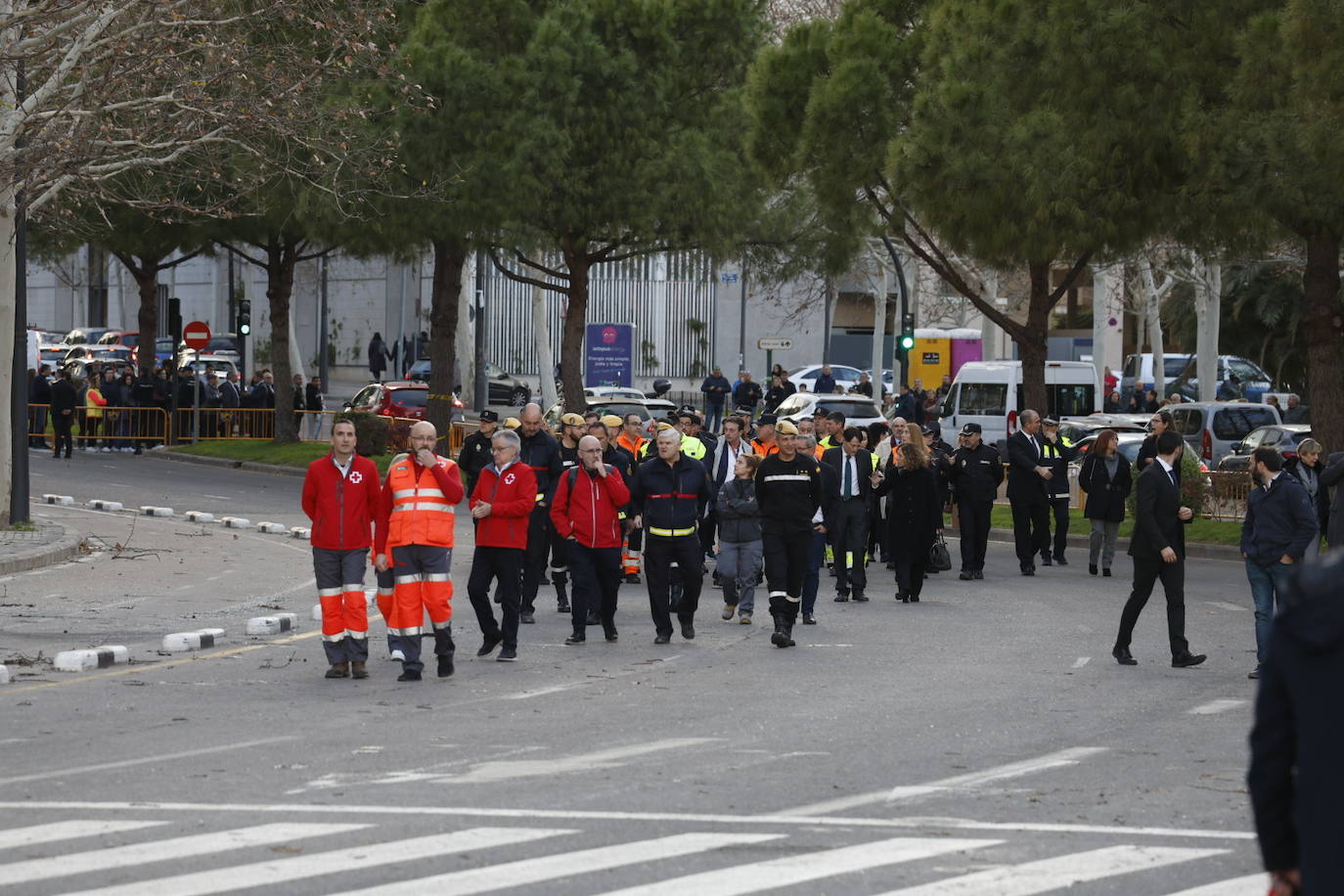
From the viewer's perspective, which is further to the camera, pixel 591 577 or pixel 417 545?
pixel 591 577

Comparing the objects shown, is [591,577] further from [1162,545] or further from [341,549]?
[1162,545]

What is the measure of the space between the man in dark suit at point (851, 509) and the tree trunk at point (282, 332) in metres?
24.9

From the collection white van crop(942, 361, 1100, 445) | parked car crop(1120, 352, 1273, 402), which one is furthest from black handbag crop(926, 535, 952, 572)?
parked car crop(1120, 352, 1273, 402)

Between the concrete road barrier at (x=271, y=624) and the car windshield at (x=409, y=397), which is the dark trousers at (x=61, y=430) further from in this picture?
the concrete road barrier at (x=271, y=624)

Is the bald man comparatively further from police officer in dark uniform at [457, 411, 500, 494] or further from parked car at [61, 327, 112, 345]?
parked car at [61, 327, 112, 345]

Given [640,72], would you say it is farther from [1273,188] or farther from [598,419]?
[598,419]

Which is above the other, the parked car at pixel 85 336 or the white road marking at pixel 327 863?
the parked car at pixel 85 336

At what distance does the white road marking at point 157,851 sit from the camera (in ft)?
23.8

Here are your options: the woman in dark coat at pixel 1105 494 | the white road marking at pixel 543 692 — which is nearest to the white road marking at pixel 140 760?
the white road marking at pixel 543 692

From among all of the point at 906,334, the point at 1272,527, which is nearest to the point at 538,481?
the point at 1272,527

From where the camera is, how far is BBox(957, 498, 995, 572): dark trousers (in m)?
22.2

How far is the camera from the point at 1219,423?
39000mm

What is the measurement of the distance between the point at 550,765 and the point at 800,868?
2521 mm

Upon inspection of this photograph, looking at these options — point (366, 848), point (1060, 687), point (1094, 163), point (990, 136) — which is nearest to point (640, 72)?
point (990, 136)
